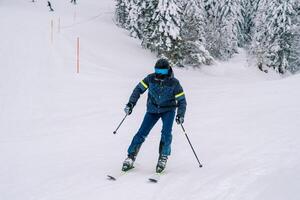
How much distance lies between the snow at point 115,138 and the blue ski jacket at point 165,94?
123 cm

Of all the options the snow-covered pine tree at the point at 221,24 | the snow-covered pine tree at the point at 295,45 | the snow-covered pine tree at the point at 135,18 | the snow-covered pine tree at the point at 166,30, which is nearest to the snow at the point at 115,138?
the snow-covered pine tree at the point at 166,30

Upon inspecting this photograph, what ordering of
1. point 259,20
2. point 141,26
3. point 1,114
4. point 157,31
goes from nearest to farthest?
point 1,114
point 157,31
point 141,26
point 259,20

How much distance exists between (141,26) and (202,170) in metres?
32.8

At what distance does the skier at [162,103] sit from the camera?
282 inches

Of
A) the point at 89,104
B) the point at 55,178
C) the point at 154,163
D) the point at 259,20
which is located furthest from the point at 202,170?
the point at 259,20

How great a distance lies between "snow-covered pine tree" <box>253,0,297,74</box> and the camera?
Result: 3854 cm

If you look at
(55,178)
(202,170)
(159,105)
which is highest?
(159,105)

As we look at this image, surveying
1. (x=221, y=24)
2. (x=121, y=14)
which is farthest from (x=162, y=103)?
(x=121, y=14)

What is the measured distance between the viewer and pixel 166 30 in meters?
31.2

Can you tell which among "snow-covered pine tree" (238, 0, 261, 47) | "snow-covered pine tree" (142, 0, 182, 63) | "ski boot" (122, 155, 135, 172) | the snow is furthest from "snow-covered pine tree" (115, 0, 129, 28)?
"ski boot" (122, 155, 135, 172)

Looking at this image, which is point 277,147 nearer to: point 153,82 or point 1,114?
point 153,82

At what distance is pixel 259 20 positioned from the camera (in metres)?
43.1

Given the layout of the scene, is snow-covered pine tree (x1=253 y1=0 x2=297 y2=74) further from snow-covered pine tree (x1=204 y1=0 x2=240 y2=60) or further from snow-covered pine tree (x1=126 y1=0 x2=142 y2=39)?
snow-covered pine tree (x1=126 y1=0 x2=142 y2=39)

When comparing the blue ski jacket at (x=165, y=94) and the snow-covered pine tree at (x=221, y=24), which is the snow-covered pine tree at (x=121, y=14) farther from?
the blue ski jacket at (x=165, y=94)
